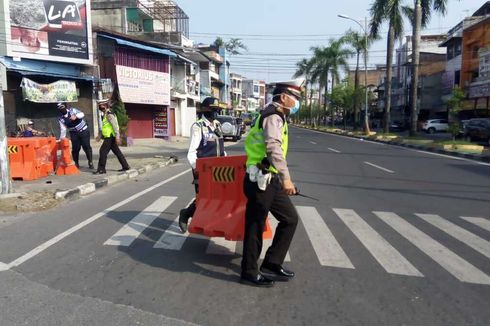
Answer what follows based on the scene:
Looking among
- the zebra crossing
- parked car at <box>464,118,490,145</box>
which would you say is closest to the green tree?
parked car at <box>464,118,490,145</box>

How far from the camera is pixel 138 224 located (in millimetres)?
6691

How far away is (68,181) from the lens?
1044 cm

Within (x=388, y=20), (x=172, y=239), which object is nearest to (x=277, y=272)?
(x=172, y=239)

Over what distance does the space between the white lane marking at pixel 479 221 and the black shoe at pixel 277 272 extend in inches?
148

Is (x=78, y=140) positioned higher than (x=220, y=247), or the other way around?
(x=78, y=140)

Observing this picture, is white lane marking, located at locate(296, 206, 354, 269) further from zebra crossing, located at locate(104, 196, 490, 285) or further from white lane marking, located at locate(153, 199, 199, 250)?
white lane marking, located at locate(153, 199, 199, 250)

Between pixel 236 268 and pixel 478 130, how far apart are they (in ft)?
87.5

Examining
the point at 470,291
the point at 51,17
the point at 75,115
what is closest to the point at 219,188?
the point at 470,291

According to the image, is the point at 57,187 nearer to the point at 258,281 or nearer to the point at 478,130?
the point at 258,281

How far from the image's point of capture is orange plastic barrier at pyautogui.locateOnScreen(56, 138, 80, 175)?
11.7 m

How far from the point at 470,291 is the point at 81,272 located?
12.2ft

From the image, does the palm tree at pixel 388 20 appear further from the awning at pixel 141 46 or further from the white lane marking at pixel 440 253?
the white lane marking at pixel 440 253

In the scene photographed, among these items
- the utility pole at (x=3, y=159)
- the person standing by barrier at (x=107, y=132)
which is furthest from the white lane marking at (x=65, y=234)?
the person standing by barrier at (x=107, y=132)

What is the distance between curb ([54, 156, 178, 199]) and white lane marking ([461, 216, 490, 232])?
709 cm
